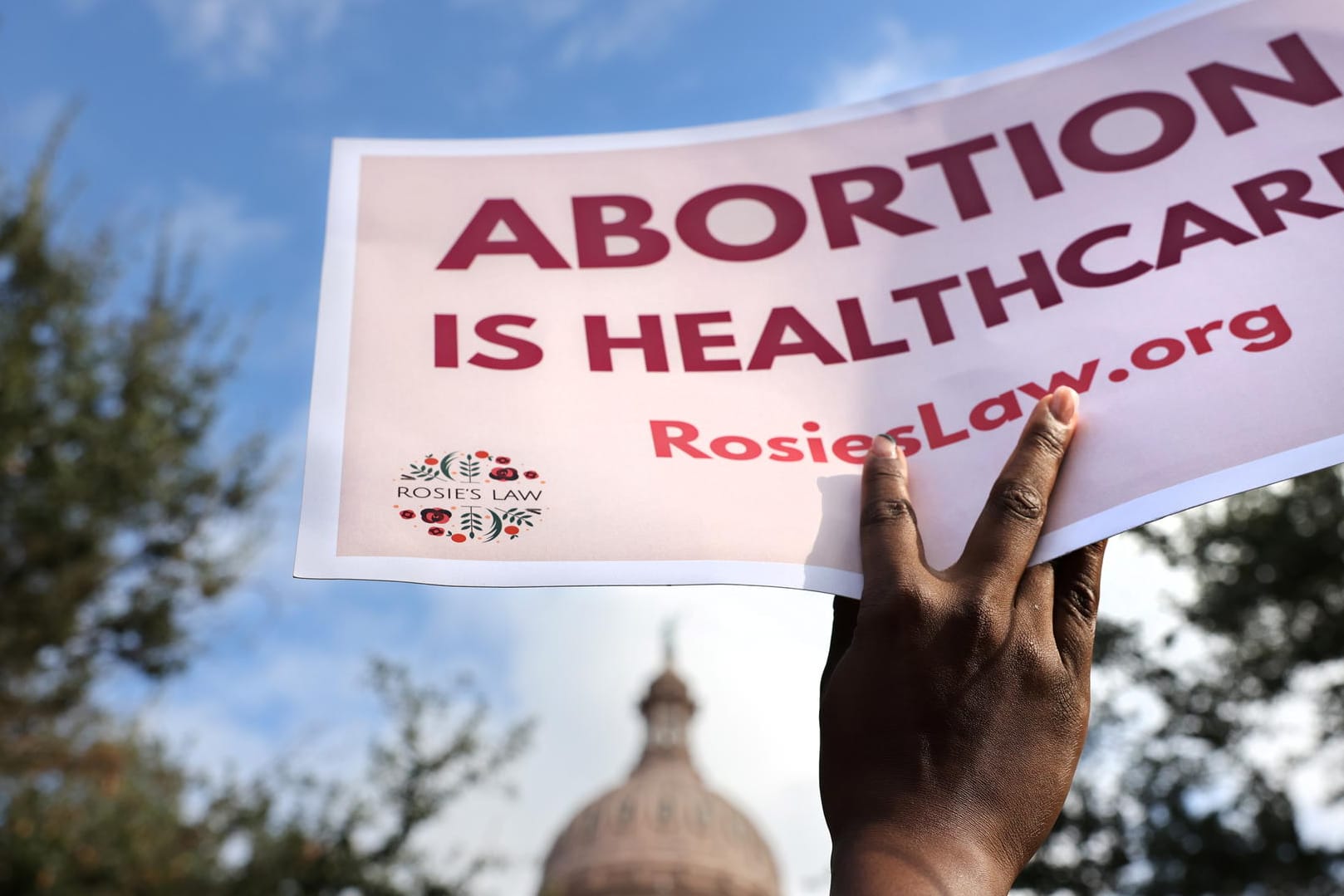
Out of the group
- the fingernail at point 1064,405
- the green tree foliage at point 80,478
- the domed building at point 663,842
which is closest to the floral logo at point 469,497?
the fingernail at point 1064,405

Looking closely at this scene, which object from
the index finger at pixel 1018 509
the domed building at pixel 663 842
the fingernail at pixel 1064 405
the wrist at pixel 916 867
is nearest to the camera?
the wrist at pixel 916 867

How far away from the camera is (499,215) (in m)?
2.47

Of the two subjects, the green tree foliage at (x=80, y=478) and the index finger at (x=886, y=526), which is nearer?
the index finger at (x=886, y=526)

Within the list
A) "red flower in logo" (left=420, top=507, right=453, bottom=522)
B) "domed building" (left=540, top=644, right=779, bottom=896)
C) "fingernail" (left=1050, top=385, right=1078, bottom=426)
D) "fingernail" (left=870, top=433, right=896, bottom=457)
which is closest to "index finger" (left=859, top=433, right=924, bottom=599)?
"fingernail" (left=870, top=433, right=896, bottom=457)

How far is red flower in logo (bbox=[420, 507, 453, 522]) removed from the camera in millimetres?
2010

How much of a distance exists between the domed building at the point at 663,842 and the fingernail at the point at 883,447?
72.4 m

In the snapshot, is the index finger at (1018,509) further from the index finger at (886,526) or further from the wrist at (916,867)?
the wrist at (916,867)

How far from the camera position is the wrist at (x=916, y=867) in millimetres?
1606

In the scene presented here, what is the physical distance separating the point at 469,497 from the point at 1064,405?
0.93m

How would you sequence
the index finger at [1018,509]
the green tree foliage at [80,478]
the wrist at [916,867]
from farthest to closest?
1. the green tree foliage at [80,478]
2. the index finger at [1018,509]
3. the wrist at [916,867]

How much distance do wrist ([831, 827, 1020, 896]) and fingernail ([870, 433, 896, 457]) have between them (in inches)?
23.0

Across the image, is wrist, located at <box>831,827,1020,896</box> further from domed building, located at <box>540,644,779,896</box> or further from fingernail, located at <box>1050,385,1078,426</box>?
domed building, located at <box>540,644,779,896</box>

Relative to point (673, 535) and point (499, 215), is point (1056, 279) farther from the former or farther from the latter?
point (499, 215)

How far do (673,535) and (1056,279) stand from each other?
2.53ft
